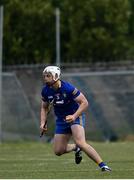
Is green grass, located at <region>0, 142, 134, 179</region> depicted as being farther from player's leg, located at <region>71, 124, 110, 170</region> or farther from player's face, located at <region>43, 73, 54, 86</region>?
player's face, located at <region>43, 73, 54, 86</region>

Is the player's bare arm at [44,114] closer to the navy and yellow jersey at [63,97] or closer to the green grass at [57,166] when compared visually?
the navy and yellow jersey at [63,97]

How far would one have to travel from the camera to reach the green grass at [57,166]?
1606 cm

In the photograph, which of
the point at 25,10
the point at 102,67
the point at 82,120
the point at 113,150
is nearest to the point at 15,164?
the point at 82,120

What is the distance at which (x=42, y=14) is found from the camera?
45438mm

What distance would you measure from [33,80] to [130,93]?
155 inches

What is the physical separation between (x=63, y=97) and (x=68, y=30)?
31.5 metres

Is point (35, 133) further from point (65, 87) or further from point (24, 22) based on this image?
point (65, 87)

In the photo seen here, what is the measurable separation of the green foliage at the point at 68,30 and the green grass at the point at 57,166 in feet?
61.1

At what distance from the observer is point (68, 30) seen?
48594 millimetres

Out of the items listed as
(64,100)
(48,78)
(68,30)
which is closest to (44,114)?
(64,100)

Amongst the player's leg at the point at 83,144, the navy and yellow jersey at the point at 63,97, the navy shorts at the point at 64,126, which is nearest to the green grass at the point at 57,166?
the player's leg at the point at 83,144

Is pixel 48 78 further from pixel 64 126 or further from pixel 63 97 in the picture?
pixel 64 126

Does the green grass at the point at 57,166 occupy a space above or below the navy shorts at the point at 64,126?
below

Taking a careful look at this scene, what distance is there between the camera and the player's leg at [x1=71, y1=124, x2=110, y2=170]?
1659cm
